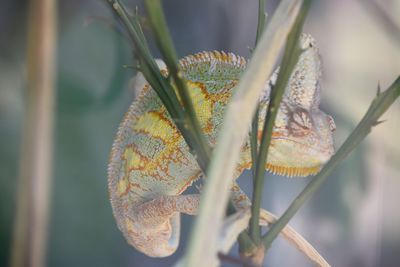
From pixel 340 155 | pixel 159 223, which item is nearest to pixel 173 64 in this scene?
pixel 340 155

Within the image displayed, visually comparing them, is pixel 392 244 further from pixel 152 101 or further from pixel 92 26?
pixel 92 26

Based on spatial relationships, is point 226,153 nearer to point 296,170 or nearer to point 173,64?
point 173,64

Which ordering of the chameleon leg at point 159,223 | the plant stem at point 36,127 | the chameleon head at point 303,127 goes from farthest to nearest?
the chameleon leg at point 159,223 < the chameleon head at point 303,127 < the plant stem at point 36,127

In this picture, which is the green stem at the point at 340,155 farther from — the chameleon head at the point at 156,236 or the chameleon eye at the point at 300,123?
the chameleon head at the point at 156,236

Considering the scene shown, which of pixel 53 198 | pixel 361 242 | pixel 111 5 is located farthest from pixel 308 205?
pixel 111 5

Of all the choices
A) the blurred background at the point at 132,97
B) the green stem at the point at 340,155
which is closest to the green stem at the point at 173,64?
the green stem at the point at 340,155

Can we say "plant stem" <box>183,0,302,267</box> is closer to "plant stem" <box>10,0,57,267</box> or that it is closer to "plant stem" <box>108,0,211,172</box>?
"plant stem" <box>108,0,211,172</box>
